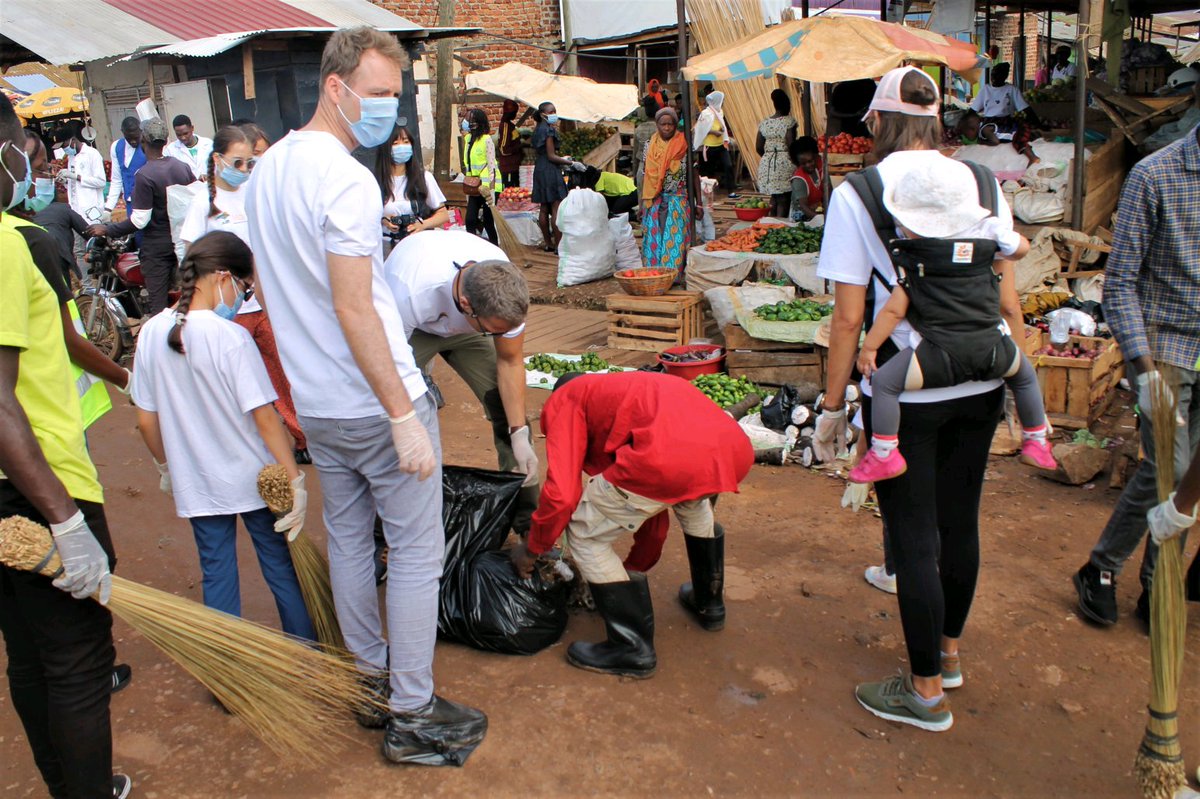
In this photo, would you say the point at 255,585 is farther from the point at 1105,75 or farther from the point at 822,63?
the point at 1105,75

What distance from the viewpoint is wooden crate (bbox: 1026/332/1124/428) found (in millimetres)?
5371

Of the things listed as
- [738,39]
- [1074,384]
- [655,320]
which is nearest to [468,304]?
[1074,384]

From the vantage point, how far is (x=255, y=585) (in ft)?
13.1

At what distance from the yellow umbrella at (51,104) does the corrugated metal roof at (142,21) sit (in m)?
6.78

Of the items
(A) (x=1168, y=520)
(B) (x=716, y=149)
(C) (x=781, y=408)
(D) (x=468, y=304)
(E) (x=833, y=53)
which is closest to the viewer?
(A) (x=1168, y=520)

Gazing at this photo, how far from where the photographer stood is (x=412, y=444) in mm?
2404

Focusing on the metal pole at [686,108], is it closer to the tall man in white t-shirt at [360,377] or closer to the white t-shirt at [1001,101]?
the white t-shirt at [1001,101]

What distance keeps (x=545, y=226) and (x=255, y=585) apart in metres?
8.72

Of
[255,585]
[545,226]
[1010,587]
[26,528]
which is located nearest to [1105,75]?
[545,226]

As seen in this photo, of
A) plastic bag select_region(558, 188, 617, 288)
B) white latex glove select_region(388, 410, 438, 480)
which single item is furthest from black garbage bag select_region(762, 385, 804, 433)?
plastic bag select_region(558, 188, 617, 288)

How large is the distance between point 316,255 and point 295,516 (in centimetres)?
93

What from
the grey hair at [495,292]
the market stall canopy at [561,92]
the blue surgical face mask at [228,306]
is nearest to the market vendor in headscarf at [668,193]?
the market stall canopy at [561,92]

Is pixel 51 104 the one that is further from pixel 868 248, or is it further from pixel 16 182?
pixel 868 248

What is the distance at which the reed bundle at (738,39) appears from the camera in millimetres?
13141
